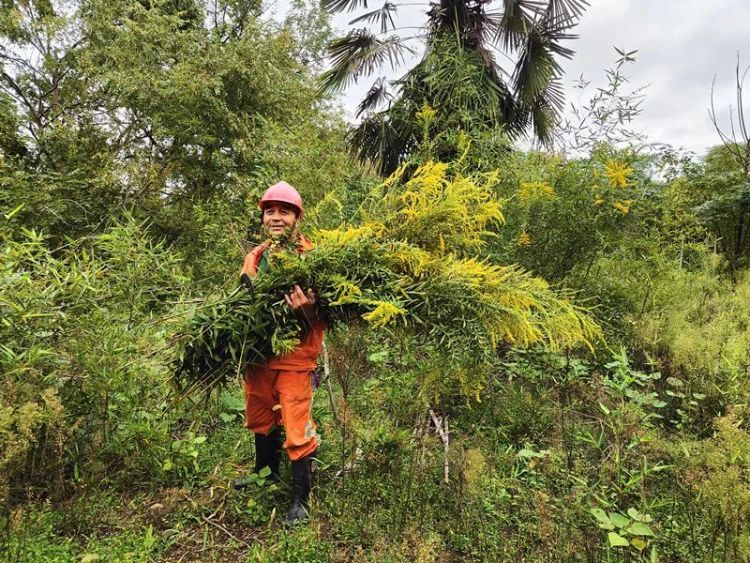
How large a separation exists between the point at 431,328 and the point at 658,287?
3.18 m

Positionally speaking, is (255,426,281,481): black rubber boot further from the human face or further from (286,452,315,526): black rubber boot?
the human face

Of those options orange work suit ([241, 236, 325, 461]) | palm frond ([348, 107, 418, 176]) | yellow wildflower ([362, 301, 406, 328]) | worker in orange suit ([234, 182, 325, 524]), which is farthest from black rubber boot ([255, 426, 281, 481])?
palm frond ([348, 107, 418, 176])

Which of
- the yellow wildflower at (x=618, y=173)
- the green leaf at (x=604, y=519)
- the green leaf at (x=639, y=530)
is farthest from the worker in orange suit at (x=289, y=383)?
the yellow wildflower at (x=618, y=173)

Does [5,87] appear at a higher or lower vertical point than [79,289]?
higher

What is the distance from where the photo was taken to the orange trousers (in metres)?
2.43

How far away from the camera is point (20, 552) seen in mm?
1983

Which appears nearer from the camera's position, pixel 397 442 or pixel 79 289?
pixel 79 289

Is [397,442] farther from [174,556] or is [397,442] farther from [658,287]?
[658,287]

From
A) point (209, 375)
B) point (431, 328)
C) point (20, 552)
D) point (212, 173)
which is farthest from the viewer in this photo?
point (212, 173)

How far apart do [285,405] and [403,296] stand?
925 millimetres

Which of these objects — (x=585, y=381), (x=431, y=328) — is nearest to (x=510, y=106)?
(x=585, y=381)

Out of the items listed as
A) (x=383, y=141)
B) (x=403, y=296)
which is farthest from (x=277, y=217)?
(x=383, y=141)

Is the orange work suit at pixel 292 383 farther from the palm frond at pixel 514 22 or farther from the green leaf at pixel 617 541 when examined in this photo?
the palm frond at pixel 514 22

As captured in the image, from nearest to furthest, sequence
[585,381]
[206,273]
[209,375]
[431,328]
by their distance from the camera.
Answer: [431,328] → [209,375] → [585,381] → [206,273]
